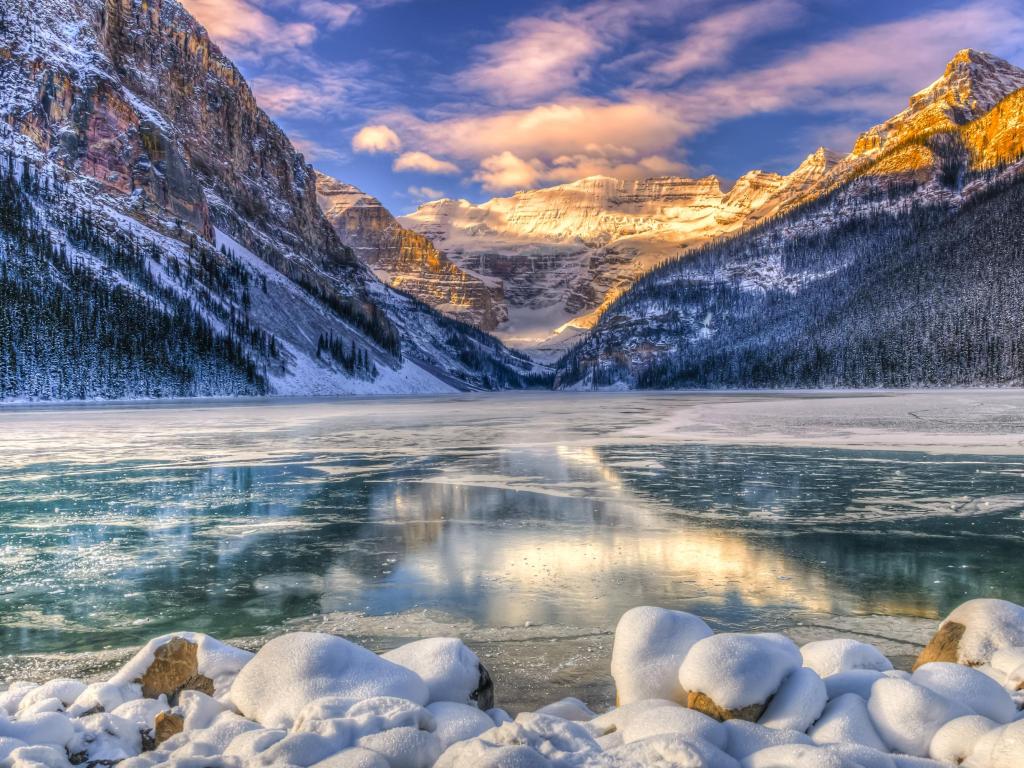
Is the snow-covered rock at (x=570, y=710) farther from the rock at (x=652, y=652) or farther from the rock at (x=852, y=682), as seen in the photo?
the rock at (x=852, y=682)

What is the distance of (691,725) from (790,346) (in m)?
170

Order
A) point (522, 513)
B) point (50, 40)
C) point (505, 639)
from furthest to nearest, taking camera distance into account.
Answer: point (50, 40)
point (522, 513)
point (505, 639)

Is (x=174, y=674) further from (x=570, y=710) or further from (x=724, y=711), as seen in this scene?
(x=724, y=711)

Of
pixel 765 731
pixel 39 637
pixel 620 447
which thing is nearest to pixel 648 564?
pixel 765 731

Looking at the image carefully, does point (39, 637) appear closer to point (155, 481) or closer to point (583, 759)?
point (583, 759)

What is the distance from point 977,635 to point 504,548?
569cm

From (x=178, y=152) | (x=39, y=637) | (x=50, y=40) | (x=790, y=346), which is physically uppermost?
(x=50, y=40)

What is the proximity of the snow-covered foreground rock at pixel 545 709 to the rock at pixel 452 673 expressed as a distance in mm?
12

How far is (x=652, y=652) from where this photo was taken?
5.23m

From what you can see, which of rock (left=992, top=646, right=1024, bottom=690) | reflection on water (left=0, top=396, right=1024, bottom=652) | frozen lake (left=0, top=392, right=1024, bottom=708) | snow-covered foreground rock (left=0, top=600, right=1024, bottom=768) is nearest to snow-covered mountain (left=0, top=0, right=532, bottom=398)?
frozen lake (left=0, top=392, right=1024, bottom=708)

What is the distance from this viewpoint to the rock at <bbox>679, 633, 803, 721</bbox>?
468cm

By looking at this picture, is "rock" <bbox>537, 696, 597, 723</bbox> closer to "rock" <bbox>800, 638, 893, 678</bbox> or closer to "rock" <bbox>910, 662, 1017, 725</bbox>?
"rock" <bbox>800, 638, 893, 678</bbox>

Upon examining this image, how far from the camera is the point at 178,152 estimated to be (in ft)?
502

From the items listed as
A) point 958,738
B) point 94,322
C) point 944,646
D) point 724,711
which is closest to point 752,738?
point 724,711
